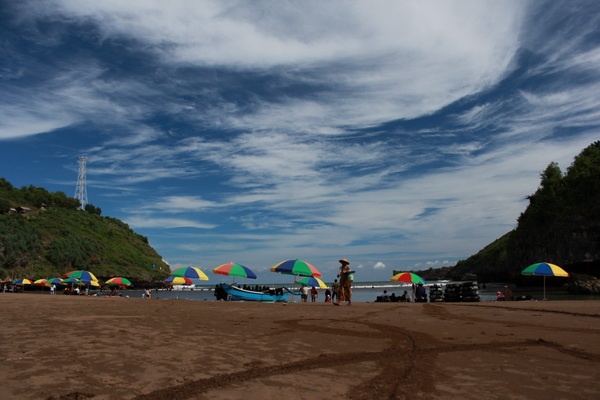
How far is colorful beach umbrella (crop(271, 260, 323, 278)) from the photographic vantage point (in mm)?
25422

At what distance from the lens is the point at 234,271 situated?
93.0 feet

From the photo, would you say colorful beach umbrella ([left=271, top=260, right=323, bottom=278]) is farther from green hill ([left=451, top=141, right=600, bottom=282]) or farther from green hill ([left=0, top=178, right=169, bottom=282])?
green hill ([left=0, top=178, right=169, bottom=282])

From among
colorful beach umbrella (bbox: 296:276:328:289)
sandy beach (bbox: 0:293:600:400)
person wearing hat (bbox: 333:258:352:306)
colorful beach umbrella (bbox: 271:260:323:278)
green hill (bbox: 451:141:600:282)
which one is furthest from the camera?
green hill (bbox: 451:141:600:282)

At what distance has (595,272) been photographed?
76.3 metres

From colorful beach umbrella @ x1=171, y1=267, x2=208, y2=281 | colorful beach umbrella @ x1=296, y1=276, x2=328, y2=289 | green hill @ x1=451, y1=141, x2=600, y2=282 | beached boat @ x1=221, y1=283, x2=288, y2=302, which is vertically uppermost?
green hill @ x1=451, y1=141, x2=600, y2=282

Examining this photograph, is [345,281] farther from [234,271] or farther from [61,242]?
[61,242]

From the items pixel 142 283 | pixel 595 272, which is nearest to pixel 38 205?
pixel 142 283

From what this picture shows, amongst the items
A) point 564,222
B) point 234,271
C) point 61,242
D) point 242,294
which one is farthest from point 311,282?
point 61,242

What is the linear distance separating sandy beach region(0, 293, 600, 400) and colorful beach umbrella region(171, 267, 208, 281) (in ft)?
62.3


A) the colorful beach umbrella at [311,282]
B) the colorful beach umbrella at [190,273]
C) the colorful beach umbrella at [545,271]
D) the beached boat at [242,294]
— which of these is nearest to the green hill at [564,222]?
the colorful beach umbrella at [545,271]

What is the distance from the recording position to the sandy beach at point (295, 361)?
5441 mm

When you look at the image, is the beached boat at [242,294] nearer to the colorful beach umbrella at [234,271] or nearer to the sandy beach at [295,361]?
the colorful beach umbrella at [234,271]

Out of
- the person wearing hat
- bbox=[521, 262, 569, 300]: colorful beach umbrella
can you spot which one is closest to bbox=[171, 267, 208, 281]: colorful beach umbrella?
the person wearing hat

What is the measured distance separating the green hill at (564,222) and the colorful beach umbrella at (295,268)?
2785 inches
